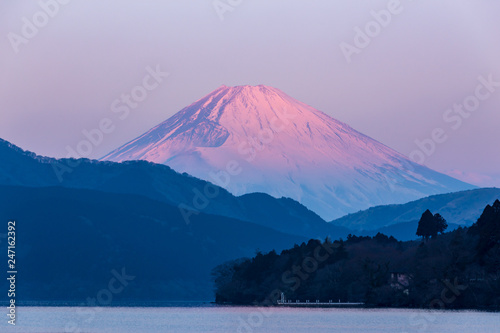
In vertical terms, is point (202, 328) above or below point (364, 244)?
below

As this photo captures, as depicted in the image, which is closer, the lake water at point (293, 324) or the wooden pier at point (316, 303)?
the lake water at point (293, 324)

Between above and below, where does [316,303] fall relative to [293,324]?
above

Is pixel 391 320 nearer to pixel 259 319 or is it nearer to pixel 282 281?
pixel 259 319

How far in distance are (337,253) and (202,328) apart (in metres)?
79.3

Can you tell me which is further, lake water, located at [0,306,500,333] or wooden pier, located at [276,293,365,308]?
wooden pier, located at [276,293,365,308]

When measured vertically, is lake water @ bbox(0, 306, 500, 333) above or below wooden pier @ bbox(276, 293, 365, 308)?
below

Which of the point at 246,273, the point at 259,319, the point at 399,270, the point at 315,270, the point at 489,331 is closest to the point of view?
the point at 489,331

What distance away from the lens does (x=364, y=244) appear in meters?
195

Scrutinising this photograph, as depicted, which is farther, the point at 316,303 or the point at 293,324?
the point at 316,303

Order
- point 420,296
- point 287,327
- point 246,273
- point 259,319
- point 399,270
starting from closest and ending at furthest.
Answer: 1. point 287,327
2. point 259,319
3. point 420,296
4. point 399,270
5. point 246,273

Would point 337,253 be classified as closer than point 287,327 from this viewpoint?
No

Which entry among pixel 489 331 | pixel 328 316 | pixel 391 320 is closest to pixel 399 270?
pixel 328 316

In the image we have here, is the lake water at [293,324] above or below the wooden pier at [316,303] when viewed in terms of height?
below

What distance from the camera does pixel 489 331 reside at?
84.8 metres
